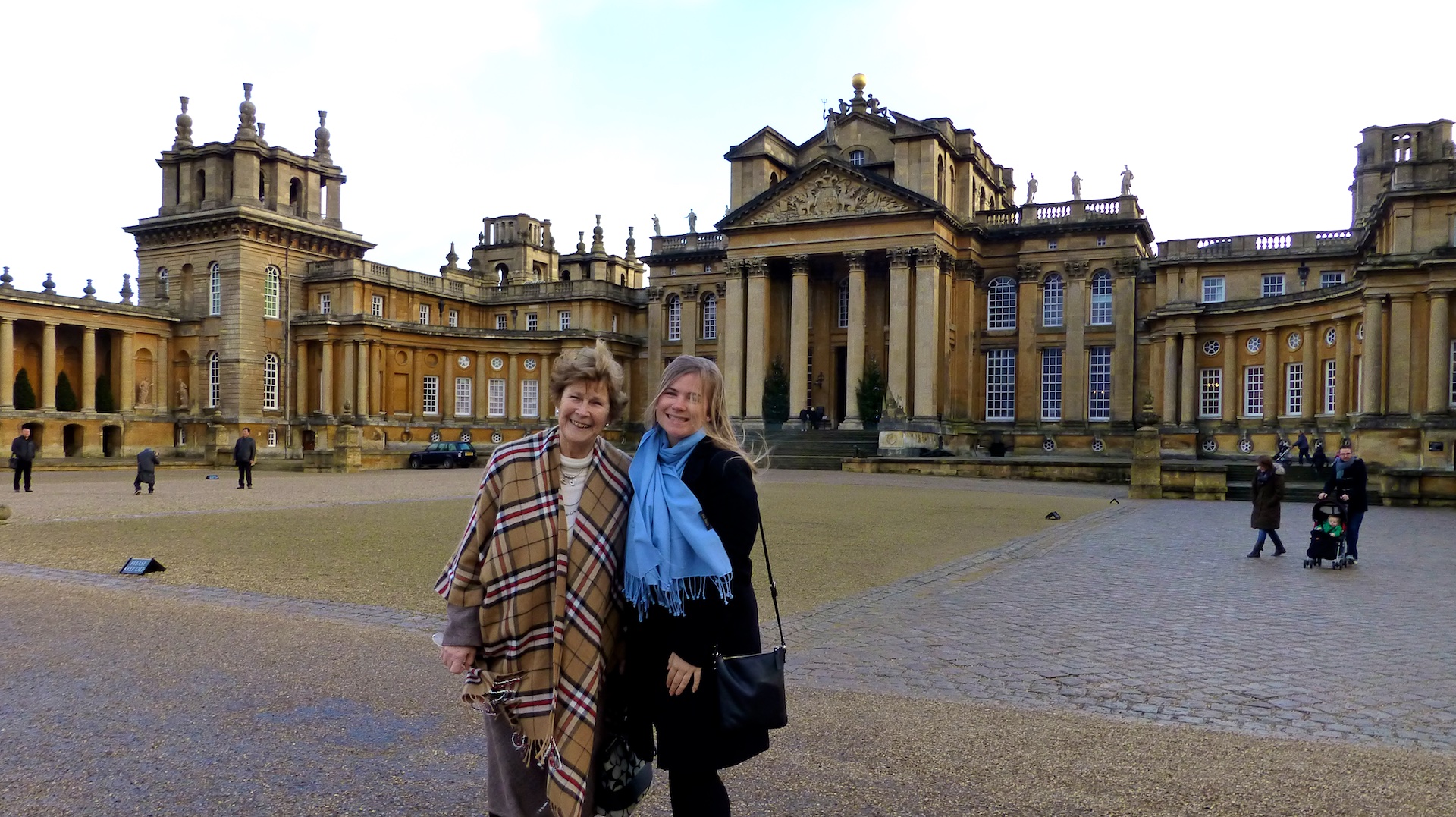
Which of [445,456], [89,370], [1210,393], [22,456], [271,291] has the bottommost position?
[445,456]

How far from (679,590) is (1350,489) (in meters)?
13.9

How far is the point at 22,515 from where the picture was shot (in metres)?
18.0

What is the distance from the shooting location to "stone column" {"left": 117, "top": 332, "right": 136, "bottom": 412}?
173ft

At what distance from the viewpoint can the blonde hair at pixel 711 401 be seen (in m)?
3.73

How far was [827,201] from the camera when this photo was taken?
50.4 metres

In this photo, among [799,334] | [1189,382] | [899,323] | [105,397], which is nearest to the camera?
[1189,382]

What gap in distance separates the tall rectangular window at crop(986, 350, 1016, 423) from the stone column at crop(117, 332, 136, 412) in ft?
144

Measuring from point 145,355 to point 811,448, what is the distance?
35.4 metres

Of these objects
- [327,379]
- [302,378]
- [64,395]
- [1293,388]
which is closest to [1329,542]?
[1293,388]

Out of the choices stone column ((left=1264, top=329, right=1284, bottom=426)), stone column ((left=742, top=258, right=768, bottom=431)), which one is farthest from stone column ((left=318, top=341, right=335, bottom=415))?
stone column ((left=1264, top=329, right=1284, bottom=426))

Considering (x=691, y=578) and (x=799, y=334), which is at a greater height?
(x=799, y=334)

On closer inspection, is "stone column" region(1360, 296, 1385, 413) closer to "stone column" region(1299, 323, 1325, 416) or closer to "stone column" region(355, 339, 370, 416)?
"stone column" region(1299, 323, 1325, 416)

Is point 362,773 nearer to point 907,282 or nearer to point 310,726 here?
point 310,726

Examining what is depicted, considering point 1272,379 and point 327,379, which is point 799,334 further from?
point 327,379
